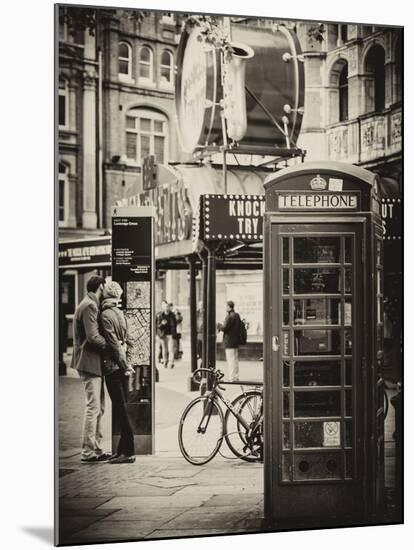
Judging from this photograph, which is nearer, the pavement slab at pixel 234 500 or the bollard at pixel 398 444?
the pavement slab at pixel 234 500

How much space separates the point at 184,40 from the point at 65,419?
8.89 ft

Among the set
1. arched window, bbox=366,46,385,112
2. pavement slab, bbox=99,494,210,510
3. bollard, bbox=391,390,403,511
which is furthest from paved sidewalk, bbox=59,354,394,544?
arched window, bbox=366,46,385,112

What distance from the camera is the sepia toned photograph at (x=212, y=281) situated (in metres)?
7.09

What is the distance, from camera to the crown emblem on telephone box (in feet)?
24.2

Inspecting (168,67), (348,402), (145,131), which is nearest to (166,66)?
(168,67)

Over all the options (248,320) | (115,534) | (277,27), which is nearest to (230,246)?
(248,320)

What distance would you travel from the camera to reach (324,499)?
741 cm

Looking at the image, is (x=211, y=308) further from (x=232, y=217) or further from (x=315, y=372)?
(x=315, y=372)

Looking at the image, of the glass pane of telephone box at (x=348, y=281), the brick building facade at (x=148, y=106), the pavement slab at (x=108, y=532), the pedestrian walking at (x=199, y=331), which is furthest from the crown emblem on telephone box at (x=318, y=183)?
the pavement slab at (x=108, y=532)

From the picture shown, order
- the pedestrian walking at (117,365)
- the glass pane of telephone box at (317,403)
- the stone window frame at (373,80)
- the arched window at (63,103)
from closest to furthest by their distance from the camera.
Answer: the arched window at (63,103), the pedestrian walking at (117,365), the glass pane of telephone box at (317,403), the stone window frame at (373,80)

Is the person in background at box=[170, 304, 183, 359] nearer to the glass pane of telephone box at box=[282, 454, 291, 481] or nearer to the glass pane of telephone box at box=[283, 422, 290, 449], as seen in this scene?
the glass pane of telephone box at box=[283, 422, 290, 449]

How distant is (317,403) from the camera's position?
7324 mm

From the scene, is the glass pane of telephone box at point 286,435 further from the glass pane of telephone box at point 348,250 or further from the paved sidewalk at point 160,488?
the glass pane of telephone box at point 348,250

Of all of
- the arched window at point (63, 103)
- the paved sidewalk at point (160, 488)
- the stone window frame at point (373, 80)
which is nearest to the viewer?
the arched window at point (63, 103)
